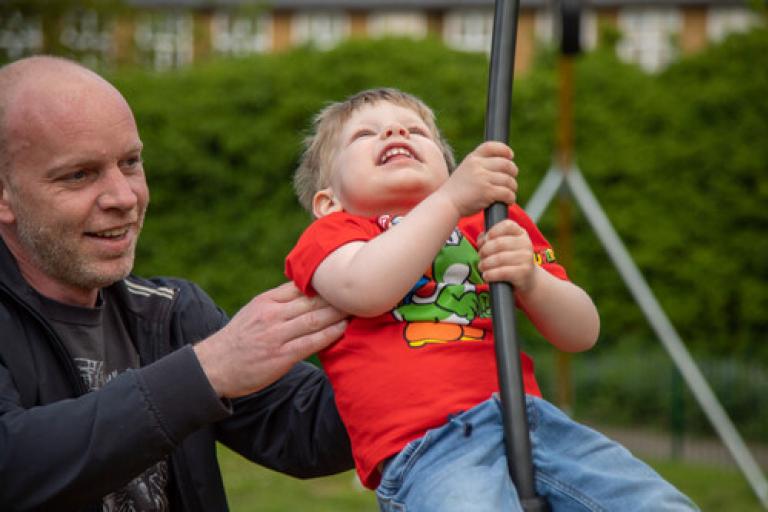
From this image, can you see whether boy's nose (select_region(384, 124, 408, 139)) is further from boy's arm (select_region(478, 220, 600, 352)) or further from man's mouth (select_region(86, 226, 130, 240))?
man's mouth (select_region(86, 226, 130, 240))


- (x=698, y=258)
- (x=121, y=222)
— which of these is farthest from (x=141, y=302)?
(x=698, y=258)

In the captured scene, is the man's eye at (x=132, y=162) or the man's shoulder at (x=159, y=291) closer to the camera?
the man's eye at (x=132, y=162)

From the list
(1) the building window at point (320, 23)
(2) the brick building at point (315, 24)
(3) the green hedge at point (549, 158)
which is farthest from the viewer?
(1) the building window at point (320, 23)

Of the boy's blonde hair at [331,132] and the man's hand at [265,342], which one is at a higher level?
the boy's blonde hair at [331,132]

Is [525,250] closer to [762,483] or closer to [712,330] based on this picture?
[762,483]

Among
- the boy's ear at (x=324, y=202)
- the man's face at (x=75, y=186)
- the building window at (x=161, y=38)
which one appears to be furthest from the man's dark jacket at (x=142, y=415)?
the building window at (x=161, y=38)

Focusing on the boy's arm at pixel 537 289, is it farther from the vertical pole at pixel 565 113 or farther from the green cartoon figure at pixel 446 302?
the vertical pole at pixel 565 113

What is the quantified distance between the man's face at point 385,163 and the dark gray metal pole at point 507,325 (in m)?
0.30

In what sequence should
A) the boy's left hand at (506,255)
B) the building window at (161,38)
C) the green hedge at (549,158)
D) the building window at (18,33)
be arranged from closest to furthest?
the boy's left hand at (506,255) < the green hedge at (549,158) < the building window at (18,33) < the building window at (161,38)

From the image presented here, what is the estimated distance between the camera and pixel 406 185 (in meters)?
2.23

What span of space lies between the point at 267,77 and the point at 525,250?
9.83 metres

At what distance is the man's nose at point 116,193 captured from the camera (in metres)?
2.32

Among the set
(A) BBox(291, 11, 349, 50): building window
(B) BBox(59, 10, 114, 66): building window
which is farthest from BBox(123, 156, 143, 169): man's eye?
(A) BBox(291, 11, 349, 50): building window

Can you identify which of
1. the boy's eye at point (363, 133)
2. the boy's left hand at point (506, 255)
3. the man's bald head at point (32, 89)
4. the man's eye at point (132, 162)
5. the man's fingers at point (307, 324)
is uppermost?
the man's bald head at point (32, 89)
